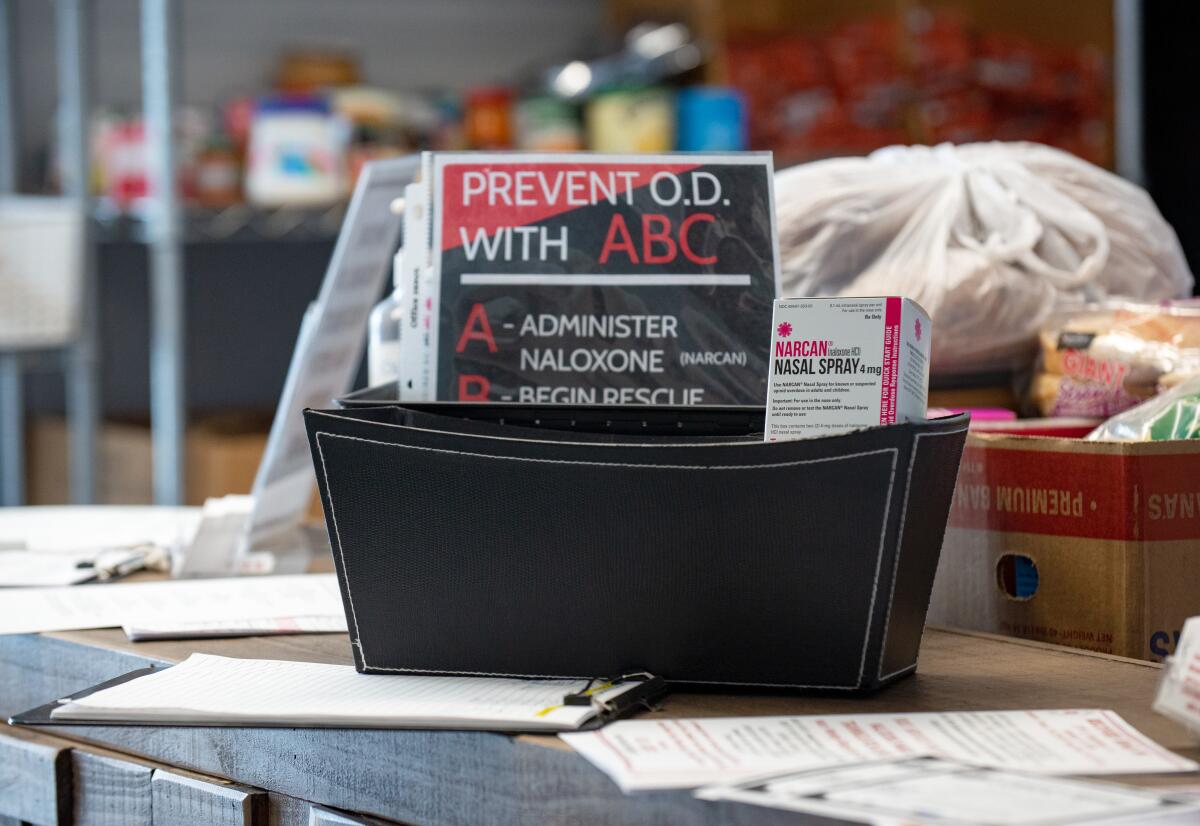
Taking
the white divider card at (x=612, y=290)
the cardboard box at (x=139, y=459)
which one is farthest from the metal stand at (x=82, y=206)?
the white divider card at (x=612, y=290)

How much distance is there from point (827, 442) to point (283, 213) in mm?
2693

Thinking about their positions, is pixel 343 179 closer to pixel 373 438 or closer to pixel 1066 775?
pixel 373 438

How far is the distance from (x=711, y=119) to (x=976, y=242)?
2018mm

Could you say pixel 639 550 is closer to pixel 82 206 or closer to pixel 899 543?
pixel 899 543

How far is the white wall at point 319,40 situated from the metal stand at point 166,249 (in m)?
0.54

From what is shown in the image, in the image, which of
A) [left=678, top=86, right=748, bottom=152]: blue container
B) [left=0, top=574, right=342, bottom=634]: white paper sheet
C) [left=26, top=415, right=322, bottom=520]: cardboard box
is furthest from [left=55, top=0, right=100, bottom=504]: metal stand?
[left=0, top=574, right=342, bottom=634]: white paper sheet

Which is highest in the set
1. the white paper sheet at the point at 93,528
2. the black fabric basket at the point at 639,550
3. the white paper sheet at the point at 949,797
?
the black fabric basket at the point at 639,550

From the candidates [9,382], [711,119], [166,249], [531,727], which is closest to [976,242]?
[531,727]

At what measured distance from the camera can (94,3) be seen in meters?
3.63

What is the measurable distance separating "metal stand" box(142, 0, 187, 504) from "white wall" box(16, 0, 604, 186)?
1.76 ft

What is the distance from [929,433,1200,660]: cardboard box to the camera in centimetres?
94

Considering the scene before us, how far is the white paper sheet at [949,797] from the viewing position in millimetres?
587

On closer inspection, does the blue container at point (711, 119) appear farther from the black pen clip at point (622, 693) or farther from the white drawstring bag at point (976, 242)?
the black pen clip at point (622, 693)

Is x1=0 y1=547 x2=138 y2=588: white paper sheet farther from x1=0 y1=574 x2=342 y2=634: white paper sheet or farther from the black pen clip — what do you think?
the black pen clip
